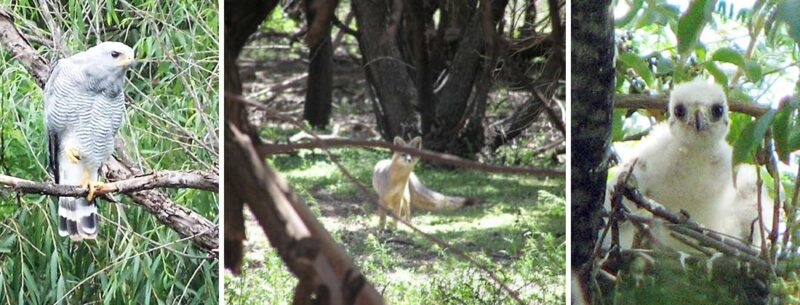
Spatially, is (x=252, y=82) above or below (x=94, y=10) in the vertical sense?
below

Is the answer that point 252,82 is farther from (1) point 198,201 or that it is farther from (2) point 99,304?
(2) point 99,304

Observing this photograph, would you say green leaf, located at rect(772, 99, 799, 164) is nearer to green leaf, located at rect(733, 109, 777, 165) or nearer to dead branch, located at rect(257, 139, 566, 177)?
green leaf, located at rect(733, 109, 777, 165)

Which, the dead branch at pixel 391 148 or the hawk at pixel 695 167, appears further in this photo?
A: the hawk at pixel 695 167

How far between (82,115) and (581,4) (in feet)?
3.18

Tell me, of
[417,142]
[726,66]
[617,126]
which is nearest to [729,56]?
[726,66]

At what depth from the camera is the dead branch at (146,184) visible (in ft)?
6.14

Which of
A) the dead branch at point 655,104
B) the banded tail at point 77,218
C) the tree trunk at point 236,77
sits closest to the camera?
the tree trunk at point 236,77

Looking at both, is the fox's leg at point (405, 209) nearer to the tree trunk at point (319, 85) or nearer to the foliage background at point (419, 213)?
the foliage background at point (419, 213)

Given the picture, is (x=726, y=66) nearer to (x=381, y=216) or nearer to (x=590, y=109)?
(x=590, y=109)

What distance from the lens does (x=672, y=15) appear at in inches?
69.8

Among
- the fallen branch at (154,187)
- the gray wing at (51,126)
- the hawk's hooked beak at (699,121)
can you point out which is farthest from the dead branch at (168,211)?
the hawk's hooked beak at (699,121)

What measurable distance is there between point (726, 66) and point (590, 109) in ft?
1.18

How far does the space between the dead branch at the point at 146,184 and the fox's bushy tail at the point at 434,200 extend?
41 centimetres

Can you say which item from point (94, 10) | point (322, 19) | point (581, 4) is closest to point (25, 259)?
point (94, 10)
